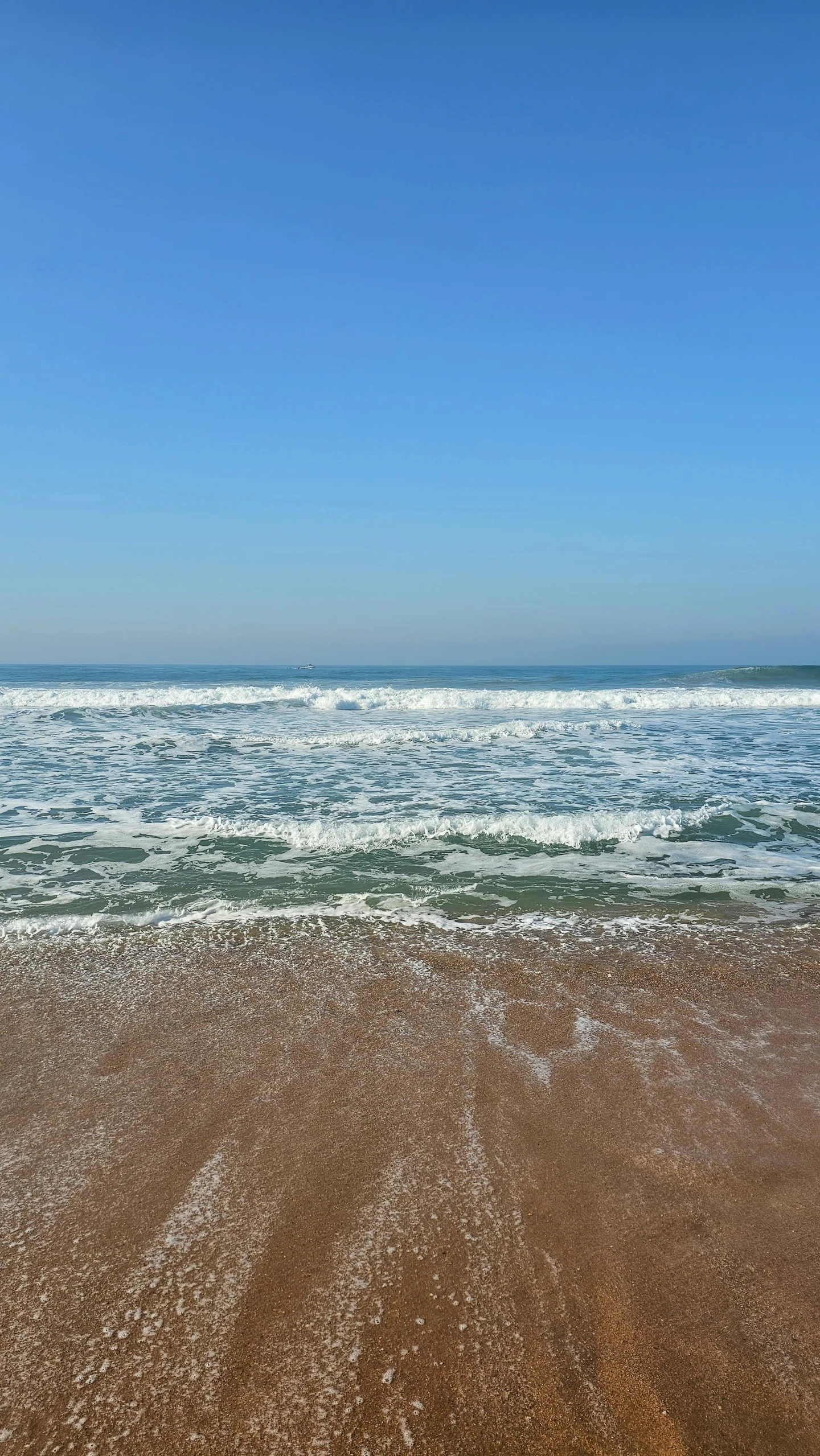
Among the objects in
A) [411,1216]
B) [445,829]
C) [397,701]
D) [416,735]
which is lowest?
[411,1216]

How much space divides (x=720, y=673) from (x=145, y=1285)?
163 ft

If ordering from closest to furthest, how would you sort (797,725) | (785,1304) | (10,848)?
(785,1304) < (10,848) < (797,725)

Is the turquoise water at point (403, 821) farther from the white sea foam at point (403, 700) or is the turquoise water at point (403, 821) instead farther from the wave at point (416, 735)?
the white sea foam at point (403, 700)

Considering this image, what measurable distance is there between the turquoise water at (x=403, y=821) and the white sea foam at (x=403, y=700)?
7.07m

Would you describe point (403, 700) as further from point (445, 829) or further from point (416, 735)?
point (445, 829)

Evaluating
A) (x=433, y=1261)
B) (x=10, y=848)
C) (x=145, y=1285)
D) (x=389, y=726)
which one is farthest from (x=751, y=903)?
(x=389, y=726)

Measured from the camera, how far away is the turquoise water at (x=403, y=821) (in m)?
5.83

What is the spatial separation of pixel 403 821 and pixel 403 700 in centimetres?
2075

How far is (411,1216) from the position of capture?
244cm

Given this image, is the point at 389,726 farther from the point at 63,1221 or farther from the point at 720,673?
the point at 720,673

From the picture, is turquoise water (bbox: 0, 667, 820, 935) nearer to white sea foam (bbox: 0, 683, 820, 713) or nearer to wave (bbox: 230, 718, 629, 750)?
wave (bbox: 230, 718, 629, 750)

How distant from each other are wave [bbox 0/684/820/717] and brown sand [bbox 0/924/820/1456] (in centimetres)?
2119

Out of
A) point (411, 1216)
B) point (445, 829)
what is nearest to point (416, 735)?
point (445, 829)

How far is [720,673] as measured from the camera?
47.3 m
